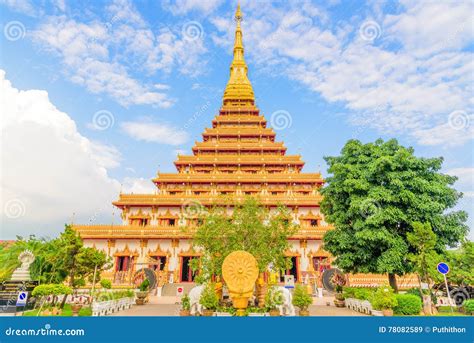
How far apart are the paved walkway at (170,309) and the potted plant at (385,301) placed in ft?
5.90

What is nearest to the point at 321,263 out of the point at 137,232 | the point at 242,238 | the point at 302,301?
the point at 302,301

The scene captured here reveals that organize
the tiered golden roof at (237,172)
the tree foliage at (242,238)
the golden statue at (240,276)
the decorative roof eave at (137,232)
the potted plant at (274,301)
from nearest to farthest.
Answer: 1. the golden statue at (240,276)
2. the potted plant at (274,301)
3. the tree foliage at (242,238)
4. the decorative roof eave at (137,232)
5. the tiered golden roof at (237,172)

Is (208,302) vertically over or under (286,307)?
over

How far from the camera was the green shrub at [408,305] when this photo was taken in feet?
52.6

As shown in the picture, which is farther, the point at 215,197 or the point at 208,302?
the point at 215,197

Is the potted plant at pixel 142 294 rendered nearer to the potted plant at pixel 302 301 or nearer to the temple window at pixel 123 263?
the temple window at pixel 123 263

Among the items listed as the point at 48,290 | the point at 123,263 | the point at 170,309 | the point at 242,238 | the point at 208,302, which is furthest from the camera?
the point at 123,263

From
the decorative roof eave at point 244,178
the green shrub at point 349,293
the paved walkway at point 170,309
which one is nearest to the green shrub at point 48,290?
→ the paved walkway at point 170,309

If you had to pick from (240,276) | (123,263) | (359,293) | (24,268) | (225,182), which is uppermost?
(225,182)

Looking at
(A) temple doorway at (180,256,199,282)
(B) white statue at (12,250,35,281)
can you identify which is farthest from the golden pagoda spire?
(B) white statue at (12,250,35,281)

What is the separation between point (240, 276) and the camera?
14.3 metres

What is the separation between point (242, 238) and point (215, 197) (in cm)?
1693

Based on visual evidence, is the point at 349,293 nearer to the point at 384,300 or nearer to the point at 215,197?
the point at 384,300
